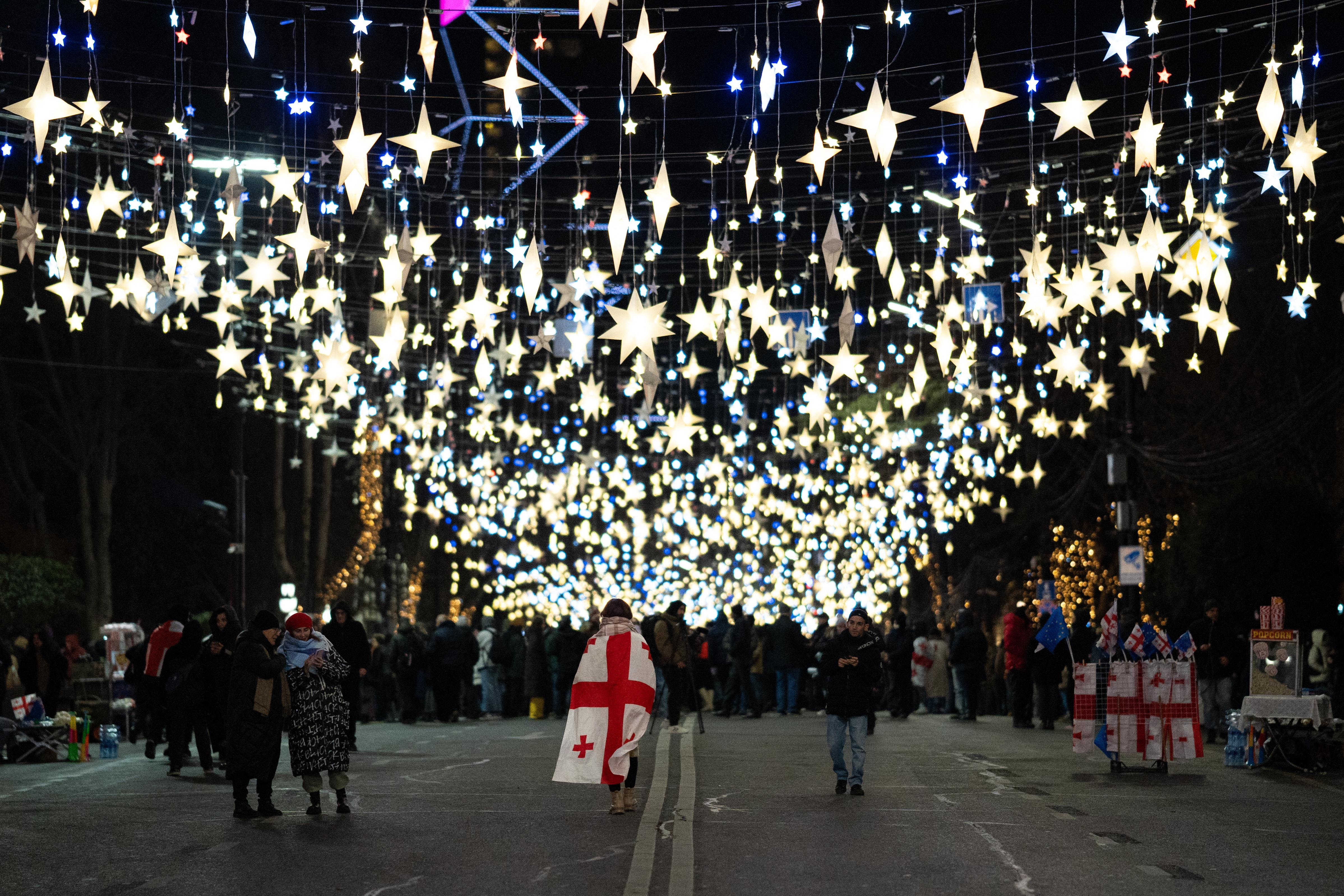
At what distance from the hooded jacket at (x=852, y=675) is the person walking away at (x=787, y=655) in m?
13.6

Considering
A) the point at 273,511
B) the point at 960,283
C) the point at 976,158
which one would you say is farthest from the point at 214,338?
the point at 976,158

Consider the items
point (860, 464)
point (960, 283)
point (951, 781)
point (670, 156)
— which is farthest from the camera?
point (860, 464)

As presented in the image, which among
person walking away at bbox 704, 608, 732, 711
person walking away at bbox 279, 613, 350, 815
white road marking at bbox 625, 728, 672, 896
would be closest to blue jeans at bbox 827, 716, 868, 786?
white road marking at bbox 625, 728, 672, 896

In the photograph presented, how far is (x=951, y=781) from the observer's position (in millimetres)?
15734

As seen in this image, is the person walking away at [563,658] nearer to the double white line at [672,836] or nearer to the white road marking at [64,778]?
the white road marking at [64,778]

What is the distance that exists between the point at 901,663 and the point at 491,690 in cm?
705

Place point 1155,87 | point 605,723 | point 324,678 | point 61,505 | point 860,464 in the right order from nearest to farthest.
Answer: point 605,723
point 324,678
point 1155,87
point 860,464
point 61,505

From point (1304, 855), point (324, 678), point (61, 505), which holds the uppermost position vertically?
point (61, 505)

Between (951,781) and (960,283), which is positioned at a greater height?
(960,283)

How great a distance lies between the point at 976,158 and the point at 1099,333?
1067cm

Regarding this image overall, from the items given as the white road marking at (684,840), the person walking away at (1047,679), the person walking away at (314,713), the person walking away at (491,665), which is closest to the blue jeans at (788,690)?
the person walking away at (1047,679)

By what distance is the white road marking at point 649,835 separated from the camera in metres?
9.20

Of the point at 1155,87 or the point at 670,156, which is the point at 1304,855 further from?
the point at 1155,87

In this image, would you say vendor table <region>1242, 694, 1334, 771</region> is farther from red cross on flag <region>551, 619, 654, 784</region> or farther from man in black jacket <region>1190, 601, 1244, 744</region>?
red cross on flag <region>551, 619, 654, 784</region>
